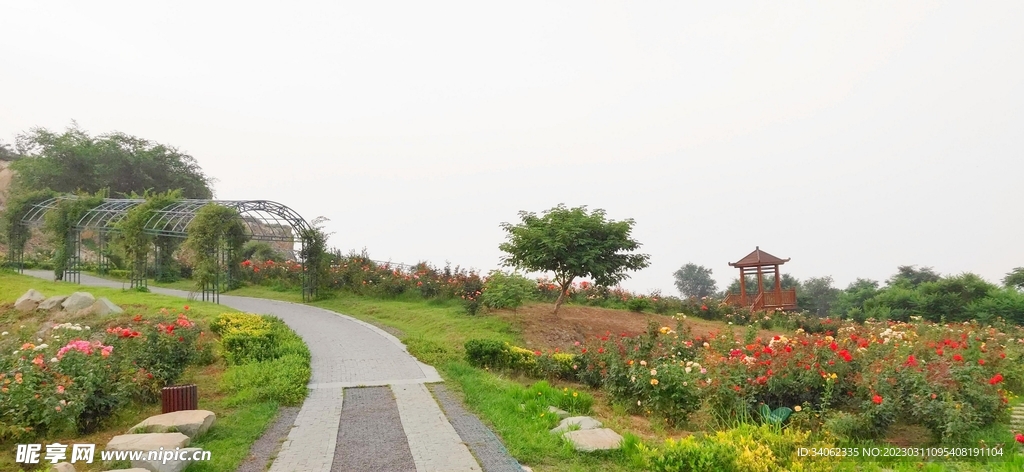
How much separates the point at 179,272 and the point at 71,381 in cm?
2096

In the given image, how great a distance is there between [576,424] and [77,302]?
11.2 metres

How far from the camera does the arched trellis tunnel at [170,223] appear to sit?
1725 cm

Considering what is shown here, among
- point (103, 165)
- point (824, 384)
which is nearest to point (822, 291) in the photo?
point (824, 384)

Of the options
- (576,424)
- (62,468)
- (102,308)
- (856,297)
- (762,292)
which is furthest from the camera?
(856,297)

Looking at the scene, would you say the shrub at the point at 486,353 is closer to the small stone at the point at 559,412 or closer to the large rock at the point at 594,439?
the small stone at the point at 559,412

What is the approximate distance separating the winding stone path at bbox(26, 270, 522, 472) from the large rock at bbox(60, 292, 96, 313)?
13.8 feet

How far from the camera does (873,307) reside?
2111cm

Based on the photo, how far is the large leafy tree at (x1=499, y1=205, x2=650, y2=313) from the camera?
558 inches

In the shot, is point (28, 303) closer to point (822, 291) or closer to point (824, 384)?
point (824, 384)

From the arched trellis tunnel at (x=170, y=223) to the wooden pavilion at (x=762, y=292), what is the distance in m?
16.0

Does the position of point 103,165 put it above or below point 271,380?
above

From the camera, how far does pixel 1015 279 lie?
67.7 ft

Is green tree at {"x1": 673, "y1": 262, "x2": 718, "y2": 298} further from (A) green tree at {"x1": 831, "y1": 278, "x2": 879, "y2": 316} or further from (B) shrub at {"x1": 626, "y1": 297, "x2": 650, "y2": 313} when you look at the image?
(B) shrub at {"x1": 626, "y1": 297, "x2": 650, "y2": 313}

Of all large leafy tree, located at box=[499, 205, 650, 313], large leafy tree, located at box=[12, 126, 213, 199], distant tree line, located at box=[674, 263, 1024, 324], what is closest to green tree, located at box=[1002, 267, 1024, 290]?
distant tree line, located at box=[674, 263, 1024, 324]
